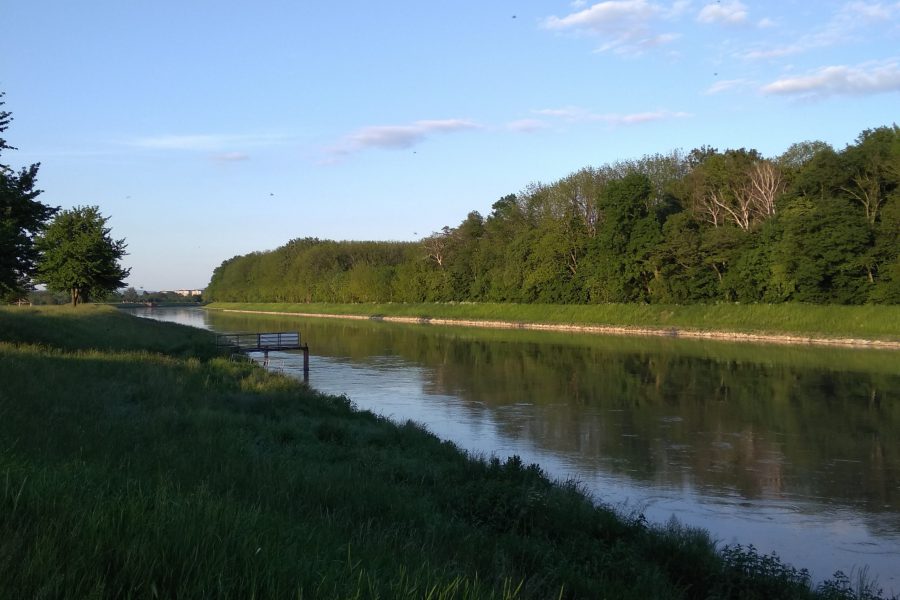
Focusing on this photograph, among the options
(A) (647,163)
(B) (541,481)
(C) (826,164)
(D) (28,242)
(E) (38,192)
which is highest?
(A) (647,163)

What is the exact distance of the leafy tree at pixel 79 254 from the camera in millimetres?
48438

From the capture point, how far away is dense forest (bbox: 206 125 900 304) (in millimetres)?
52938

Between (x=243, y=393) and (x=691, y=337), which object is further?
(x=691, y=337)

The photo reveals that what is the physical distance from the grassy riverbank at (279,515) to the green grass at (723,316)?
43432 millimetres

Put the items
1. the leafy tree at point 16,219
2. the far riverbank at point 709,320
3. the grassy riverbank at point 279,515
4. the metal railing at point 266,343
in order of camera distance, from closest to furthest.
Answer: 1. the grassy riverbank at point 279,515
2. the leafy tree at point 16,219
3. the metal railing at point 266,343
4. the far riverbank at point 709,320

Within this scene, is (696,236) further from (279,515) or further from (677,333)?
(279,515)

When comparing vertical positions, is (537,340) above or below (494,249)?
below

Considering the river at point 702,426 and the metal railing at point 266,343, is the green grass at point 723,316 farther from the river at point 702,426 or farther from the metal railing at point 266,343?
the metal railing at point 266,343

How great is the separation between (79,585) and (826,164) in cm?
6262

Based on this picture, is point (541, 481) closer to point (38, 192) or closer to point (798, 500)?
point (798, 500)

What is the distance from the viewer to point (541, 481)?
1252cm

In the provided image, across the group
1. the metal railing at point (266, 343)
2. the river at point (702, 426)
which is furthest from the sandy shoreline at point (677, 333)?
the metal railing at point (266, 343)

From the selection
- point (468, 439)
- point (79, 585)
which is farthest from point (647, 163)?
point (79, 585)

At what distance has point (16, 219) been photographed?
2572cm
